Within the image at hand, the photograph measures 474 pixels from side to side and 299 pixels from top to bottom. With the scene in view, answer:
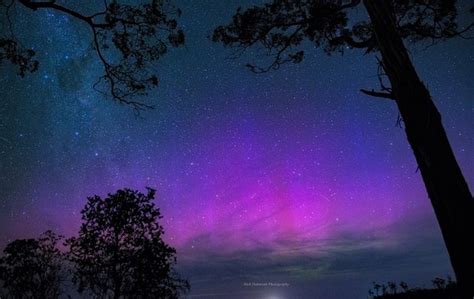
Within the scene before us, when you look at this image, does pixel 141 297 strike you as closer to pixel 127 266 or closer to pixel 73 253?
pixel 127 266

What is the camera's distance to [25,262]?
34.6 meters

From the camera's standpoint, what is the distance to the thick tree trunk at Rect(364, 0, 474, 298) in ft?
16.1

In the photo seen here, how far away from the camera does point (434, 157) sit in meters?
5.46

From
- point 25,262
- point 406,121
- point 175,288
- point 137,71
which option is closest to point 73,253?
point 175,288

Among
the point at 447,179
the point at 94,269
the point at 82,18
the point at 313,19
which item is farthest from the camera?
the point at 94,269

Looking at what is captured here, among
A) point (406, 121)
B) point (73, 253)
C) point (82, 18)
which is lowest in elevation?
point (406, 121)

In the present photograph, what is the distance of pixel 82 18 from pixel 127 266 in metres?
19.7

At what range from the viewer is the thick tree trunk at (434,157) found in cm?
490

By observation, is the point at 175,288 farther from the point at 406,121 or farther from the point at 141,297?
the point at 406,121

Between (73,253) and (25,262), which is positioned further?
(25,262)

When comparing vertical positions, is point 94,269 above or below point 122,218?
below

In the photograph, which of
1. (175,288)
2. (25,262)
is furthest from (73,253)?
(25,262)

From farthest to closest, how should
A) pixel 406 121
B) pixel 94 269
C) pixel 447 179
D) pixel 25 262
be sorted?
pixel 25 262 → pixel 94 269 → pixel 406 121 → pixel 447 179

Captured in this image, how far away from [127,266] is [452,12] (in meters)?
24.3
